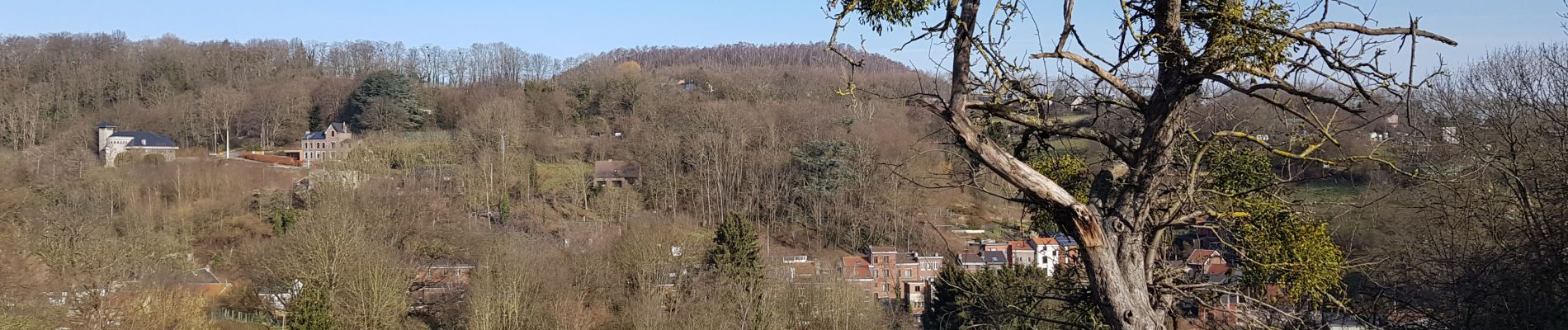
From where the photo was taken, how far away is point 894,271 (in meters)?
26.9

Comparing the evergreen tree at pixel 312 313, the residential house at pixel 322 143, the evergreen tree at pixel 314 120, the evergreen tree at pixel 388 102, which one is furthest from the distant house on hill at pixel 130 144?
the evergreen tree at pixel 312 313

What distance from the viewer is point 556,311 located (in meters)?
18.5

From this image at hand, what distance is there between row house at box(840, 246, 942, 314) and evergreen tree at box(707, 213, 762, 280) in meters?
4.44

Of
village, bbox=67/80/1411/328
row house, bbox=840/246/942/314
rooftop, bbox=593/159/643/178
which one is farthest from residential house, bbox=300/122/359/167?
row house, bbox=840/246/942/314

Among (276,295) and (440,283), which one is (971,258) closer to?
(440,283)

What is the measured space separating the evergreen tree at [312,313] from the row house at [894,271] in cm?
1218

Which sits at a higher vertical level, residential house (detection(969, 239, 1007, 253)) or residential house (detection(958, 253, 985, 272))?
residential house (detection(969, 239, 1007, 253))

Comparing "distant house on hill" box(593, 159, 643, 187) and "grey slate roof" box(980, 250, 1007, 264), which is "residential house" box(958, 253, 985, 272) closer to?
"grey slate roof" box(980, 250, 1007, 264)

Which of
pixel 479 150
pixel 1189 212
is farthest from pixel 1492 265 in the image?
pixel 479 150

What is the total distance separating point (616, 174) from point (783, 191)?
6.28m

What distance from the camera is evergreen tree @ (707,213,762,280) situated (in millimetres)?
20578

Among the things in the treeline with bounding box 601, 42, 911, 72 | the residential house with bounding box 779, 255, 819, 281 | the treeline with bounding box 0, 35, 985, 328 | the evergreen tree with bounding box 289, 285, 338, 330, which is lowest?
the residential house with bounding box 779, 255, 819, 281

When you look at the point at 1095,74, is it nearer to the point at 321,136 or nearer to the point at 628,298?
the point at 628,298

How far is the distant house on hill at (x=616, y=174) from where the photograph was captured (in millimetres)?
35656
